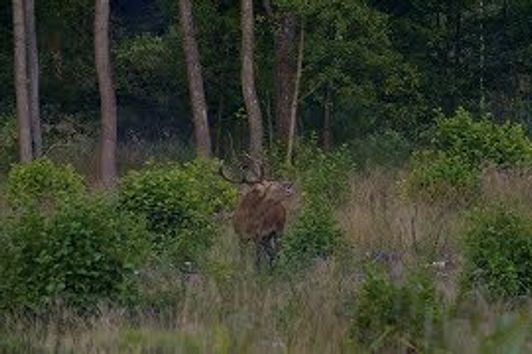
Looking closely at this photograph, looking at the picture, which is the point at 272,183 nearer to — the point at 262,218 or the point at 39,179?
the point at 262,218

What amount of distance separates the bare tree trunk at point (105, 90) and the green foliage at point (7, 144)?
2981 mm

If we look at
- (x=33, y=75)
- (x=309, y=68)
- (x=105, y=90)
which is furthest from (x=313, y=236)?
(x=33, y=75)

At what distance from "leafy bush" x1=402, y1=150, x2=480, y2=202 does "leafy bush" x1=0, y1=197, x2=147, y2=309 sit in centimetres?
812

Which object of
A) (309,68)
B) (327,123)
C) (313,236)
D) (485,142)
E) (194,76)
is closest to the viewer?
(313,236)

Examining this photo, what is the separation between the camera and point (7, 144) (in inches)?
1188

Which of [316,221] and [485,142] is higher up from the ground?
[485,142]

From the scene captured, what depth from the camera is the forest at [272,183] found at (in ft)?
30.4

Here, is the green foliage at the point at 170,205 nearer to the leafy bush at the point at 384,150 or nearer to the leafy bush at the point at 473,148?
the leafy bush at the point at 473,148

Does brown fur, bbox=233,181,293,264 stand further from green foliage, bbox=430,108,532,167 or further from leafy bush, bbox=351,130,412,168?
leafy bush, bbox=351,130,412,168

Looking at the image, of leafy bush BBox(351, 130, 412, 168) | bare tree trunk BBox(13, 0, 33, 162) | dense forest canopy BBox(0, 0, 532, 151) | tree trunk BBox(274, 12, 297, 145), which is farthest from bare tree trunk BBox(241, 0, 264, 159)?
bare tree trunk BBox(13, 0, 33, 162)

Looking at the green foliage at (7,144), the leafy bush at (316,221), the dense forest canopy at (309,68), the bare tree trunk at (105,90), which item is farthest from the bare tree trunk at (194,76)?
the leafy bush at (316,221)

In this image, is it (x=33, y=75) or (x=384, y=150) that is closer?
(x=33, y=75)

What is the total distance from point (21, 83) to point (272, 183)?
45.7ft

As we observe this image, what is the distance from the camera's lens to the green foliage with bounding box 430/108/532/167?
2083cm
